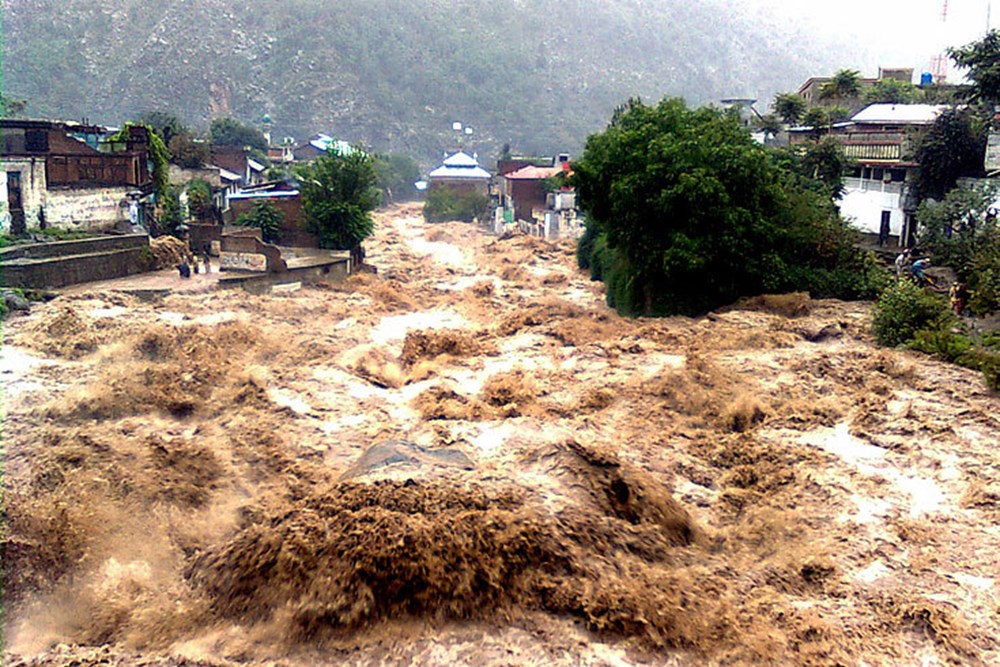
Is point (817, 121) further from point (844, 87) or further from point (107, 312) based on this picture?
point (107, 312)

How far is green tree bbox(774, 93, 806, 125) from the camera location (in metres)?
41.7

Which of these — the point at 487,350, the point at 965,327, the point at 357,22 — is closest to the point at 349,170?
the point at 487,350

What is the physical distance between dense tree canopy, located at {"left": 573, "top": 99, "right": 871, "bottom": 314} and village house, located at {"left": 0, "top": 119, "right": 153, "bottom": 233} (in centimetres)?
1709

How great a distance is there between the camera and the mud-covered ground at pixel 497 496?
8.94 metres

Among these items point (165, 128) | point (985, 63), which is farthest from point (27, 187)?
point (985, 63)

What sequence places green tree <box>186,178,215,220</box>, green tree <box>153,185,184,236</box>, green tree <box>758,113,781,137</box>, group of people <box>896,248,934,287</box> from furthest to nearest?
green tree <box>758,113,781,137</box> < green tree <box>186,178,215,220</box> < green tree <box>153,185,184,236</box> < group of people <box>896,248,934,287</box>

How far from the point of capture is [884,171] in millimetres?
29125

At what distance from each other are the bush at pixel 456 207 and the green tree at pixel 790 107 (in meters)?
23.7

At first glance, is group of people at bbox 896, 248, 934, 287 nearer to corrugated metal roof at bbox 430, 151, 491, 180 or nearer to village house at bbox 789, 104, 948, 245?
village house at bbox 789, 104, 948, 245

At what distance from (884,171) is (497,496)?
23.6m

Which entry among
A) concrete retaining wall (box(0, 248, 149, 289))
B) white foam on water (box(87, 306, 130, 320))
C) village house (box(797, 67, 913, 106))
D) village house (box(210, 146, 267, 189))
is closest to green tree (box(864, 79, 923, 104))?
village house (box(797, 67, 913, 106))

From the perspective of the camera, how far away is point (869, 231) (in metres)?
29.4

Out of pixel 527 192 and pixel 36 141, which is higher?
pixel 36 141

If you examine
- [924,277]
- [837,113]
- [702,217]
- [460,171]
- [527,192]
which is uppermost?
[837,113]
